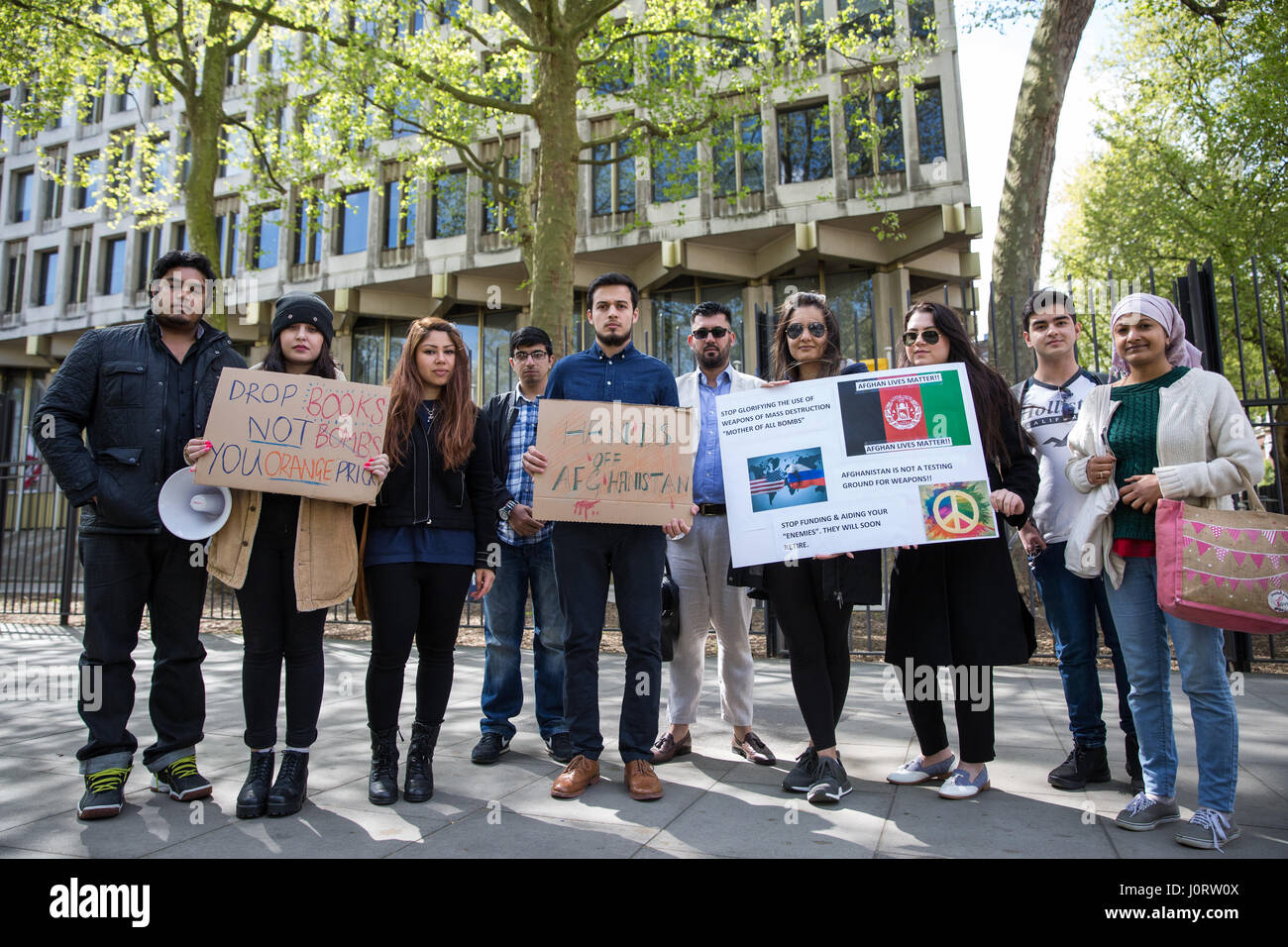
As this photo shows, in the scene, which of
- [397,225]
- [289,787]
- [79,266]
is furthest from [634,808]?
[79,266]

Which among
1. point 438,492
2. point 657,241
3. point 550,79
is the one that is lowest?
point 438,492

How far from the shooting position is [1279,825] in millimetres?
3238

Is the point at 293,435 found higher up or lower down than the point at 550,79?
lower down

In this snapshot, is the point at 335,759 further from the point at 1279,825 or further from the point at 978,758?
the point at 1279,825

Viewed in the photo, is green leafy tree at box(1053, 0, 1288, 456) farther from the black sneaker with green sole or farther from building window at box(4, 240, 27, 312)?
building window at box(4, 240, 27, 312)

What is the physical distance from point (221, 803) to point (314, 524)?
4.13 ft

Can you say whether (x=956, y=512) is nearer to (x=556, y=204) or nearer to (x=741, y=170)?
(x=556, y=204)

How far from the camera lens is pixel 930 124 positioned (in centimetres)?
1934

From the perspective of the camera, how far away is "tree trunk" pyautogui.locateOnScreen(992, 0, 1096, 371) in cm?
940

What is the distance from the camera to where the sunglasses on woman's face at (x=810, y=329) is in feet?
13.1

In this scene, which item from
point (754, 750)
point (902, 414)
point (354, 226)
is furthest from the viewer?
point (354, 226)

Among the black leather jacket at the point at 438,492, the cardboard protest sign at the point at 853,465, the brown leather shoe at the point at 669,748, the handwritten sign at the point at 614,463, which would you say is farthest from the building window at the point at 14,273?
the cardboard protest sign at the point at 853,465

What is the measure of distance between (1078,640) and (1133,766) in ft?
1.97

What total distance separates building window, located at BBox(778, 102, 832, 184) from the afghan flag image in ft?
57.5
